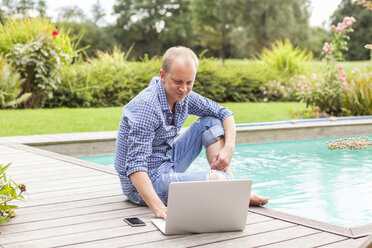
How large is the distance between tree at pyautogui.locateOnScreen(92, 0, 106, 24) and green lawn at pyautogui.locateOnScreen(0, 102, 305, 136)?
3740 cm

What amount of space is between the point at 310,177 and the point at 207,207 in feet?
8.24

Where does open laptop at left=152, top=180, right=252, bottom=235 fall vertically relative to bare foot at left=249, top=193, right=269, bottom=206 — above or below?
above

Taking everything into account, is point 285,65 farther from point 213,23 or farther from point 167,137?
point 213,23

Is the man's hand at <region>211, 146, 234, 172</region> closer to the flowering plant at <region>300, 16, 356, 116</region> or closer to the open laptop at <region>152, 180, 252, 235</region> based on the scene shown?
the open laptop at <region>152, 180, 252, 235</region>

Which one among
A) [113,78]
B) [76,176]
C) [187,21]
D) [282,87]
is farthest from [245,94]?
[187,21]

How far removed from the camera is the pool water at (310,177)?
3.31m

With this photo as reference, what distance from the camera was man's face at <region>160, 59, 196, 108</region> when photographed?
86.9 inches

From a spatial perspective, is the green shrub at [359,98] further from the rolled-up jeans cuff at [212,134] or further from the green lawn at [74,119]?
the rolled-up jeans cuff at [212,134]

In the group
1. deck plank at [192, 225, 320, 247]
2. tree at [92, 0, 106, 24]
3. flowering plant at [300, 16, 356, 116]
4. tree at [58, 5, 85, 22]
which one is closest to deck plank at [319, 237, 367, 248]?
deck plank at [192, 225, 320, 247]

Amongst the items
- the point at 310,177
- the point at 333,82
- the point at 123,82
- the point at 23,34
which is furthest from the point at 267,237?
the point at 123,82

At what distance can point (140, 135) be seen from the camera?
224 cm

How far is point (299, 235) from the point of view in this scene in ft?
6.77

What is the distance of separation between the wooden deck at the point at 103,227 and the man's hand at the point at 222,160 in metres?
0.28

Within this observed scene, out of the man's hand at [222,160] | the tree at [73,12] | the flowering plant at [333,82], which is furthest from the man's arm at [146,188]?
the tree at [73,12]
